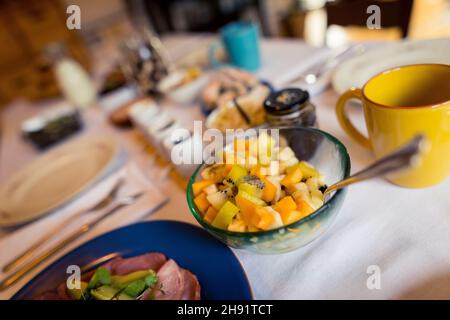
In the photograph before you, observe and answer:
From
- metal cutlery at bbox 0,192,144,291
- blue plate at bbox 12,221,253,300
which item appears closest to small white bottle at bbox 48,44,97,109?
metal cutlery at bbox 0,192,144,291

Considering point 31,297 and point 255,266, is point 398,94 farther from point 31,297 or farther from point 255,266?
point 31,297

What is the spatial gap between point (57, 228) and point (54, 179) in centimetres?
A: 28

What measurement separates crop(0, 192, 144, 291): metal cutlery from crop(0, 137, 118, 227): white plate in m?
0.12

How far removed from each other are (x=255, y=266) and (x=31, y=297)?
1.11ft

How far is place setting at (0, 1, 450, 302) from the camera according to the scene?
0.40m

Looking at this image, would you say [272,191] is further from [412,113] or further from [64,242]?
[64,242]

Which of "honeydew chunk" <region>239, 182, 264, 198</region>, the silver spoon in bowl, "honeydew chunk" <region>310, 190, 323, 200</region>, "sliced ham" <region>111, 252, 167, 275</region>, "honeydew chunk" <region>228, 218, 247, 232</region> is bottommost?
"sliced ham" <region>111, 252, 167, 275</region>

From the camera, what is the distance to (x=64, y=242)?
1.99 feet

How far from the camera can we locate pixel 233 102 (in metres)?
0.75

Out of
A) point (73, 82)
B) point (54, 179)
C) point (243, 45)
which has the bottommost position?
point (54, 179)

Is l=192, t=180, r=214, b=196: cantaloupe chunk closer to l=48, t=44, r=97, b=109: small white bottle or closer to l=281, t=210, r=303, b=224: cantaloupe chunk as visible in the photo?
l=281, t=210, r=303, b=224: cantaloupe chunk

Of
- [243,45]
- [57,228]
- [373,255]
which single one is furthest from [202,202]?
[243,45]

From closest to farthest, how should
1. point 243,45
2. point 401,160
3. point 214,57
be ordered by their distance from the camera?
point 401,160
point 243,45
point 214,57

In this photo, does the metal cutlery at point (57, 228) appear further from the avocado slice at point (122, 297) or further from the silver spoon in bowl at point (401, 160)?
the silver spoon in bowl at point (401, 160)
